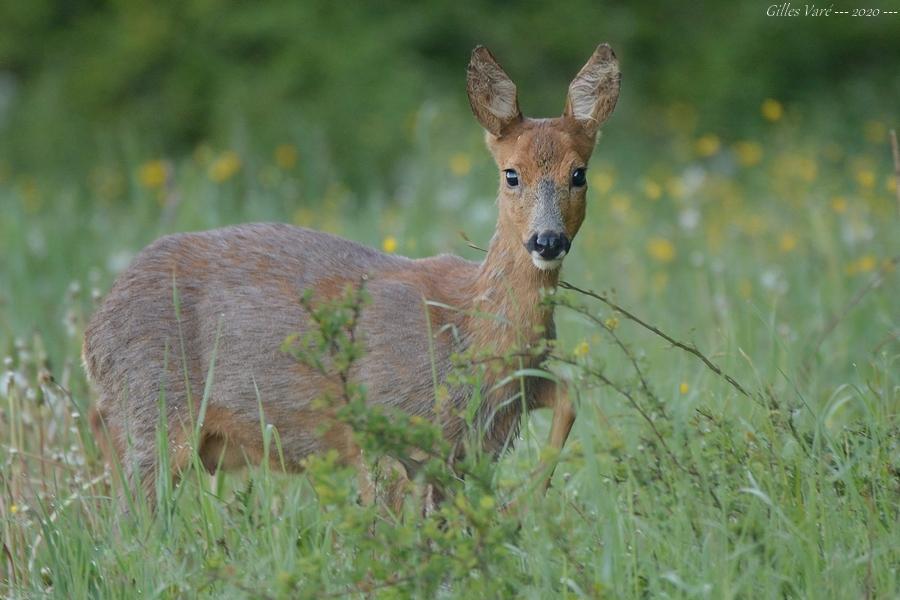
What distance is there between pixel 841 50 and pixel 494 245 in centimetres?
1008

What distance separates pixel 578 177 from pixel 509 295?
42 centimetres

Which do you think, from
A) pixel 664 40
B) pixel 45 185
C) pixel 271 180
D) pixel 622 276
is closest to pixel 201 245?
pixel 622 276

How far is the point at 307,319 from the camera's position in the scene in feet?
14.4

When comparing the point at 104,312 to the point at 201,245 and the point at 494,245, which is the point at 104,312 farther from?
the point at 494,245

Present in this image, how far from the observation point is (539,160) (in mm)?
4359

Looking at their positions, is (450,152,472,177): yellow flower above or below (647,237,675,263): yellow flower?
above

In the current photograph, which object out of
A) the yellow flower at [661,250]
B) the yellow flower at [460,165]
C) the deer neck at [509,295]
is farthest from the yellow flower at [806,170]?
the deer neck at [509,295]

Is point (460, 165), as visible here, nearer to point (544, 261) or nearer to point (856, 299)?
point (544, 261)

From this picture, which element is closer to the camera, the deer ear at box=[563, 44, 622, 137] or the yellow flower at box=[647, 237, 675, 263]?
the deer ear at box=[563, 44, 622, 137]

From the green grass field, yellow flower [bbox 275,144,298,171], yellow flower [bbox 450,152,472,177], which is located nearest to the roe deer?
the green grass field

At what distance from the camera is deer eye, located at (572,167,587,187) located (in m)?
4.36

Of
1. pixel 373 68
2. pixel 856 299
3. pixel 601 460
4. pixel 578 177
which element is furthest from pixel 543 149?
pixel 373 68

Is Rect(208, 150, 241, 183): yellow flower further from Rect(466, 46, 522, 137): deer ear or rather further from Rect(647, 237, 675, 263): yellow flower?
Rect(466, 46, 522, 137): deer ear

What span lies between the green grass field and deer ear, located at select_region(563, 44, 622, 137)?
2.10ft
